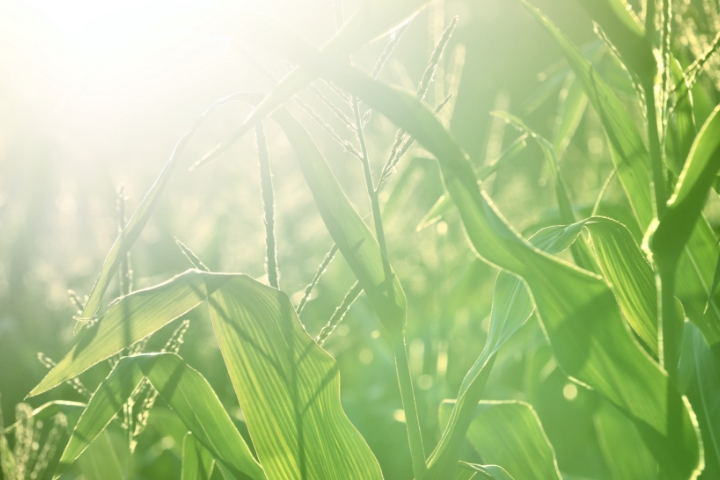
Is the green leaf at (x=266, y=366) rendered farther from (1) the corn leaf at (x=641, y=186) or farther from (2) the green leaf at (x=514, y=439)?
(1) the corn leaf at (x=641, y=186)

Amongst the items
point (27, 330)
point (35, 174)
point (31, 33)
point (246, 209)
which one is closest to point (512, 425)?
point (31, 33)

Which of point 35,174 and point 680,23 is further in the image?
point 35,174

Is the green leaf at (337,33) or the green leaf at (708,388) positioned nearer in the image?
the green leaf at (337,33)

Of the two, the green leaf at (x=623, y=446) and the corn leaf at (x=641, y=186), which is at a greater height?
the corn leaf at (x=641, y=186)

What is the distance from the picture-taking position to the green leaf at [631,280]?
39 cm

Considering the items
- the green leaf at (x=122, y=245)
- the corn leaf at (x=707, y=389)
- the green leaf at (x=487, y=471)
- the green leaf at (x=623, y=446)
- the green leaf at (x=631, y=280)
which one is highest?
the green leaf at (x=122, y=245)

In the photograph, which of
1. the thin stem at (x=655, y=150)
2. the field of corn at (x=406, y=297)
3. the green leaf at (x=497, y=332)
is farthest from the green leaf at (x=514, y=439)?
the thin stem at (x=655, y=150)

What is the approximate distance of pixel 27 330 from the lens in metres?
1.36

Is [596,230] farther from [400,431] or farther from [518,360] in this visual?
[518,360]

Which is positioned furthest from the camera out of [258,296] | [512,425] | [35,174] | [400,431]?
[35,174]

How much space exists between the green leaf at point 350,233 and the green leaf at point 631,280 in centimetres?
17

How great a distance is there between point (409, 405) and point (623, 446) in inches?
14.5

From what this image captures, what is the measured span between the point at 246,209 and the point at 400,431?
2.52 ft

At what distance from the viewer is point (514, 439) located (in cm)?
48
